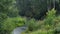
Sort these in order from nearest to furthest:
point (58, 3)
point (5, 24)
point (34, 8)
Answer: point (5, 24), point (58, 3), point (34, 8)

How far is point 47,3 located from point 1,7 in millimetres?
15804

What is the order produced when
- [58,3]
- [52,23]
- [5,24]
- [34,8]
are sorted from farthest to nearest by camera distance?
[34,8], [58,3], [52,23], [5,24]

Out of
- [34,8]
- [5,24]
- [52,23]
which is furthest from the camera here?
[34,8]

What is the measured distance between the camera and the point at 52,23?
18453mm

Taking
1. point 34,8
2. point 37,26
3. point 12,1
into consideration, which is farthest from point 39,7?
point 12,1

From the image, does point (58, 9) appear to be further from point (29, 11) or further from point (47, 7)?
point (29, 11)

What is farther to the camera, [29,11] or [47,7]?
[29,11]

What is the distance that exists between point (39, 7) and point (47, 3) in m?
1.39

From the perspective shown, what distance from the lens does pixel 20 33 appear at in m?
19.6

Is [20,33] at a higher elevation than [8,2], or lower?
lower

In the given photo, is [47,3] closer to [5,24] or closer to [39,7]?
[39,7]

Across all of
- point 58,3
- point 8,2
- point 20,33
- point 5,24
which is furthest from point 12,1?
point 58,3

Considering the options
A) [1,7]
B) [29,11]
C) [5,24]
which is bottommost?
[29,11]

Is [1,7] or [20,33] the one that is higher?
[1,7]
